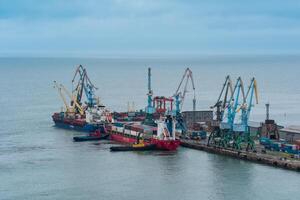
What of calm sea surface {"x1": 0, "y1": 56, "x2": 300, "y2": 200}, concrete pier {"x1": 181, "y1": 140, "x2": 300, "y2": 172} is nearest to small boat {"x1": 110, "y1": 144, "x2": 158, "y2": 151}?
calm sea surface {"x1": 0, "y1": 56, "x2": 300, "y2": 200}

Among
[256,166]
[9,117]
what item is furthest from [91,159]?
[9,117]

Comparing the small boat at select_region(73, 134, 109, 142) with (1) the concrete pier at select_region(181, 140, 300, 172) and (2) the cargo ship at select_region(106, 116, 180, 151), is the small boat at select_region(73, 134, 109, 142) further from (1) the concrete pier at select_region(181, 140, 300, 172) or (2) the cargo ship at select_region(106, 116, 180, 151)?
(1) the concrete pier at select_region(181, 140, 300, 172)

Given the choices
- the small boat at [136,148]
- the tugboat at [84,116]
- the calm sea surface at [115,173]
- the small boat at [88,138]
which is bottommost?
the calm sea surface at [115,173]

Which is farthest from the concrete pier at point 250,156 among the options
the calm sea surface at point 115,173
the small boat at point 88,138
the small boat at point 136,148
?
the small boat at point 88,138

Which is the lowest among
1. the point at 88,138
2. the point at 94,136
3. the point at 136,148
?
the point at 136,148

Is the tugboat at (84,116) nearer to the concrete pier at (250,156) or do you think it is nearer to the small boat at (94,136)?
the small boat at (94,136)

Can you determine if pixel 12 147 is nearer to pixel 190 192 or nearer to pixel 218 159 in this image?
pixel 218 159

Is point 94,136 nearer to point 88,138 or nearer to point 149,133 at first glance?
point 88,138

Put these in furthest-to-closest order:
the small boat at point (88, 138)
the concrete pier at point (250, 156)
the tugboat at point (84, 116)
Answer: the tugboat at point (84, 116)
the small boat at point (88, 138)
the concrete pier at point (250, 156)

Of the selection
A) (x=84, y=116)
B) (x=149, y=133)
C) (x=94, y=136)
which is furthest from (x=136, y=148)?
(x=84, y=116)
